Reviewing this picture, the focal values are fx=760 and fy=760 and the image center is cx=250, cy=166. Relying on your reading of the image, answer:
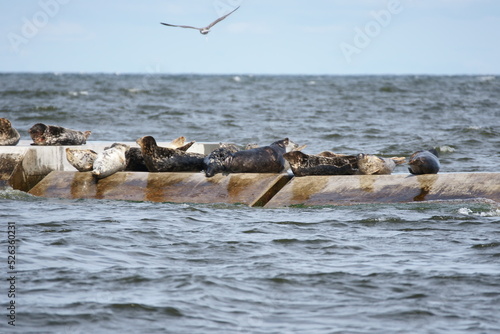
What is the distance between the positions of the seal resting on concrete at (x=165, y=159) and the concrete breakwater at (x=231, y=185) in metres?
0.21

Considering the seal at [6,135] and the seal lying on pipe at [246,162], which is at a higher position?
the seal at [6,135]

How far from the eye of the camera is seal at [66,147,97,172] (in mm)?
11062

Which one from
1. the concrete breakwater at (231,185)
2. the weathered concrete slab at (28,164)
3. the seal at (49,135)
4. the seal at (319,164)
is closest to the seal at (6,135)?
the seal at (49,135)

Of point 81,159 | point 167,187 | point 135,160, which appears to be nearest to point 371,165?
point 167,187

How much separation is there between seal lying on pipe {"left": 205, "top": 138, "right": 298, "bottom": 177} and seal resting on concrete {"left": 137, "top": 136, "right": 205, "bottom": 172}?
475 mm

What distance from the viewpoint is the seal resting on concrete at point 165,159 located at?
35.9ft

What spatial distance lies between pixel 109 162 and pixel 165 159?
0.80m

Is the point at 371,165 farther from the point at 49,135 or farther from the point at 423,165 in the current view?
the point at 49,135

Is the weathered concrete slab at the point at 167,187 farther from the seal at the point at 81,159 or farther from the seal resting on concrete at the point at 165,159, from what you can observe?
the seal resting on concrete at the point at 165,159

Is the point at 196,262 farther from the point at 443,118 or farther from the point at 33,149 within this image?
the point at 443,118

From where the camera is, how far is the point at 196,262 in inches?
273

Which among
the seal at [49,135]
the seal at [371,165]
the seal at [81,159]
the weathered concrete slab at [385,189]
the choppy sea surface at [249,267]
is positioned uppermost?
the seal at [49,135]

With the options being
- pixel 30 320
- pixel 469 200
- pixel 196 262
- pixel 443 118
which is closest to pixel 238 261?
pixel 196 262

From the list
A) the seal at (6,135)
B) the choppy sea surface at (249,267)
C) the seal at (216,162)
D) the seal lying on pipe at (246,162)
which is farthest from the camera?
the seal at (6,135)
